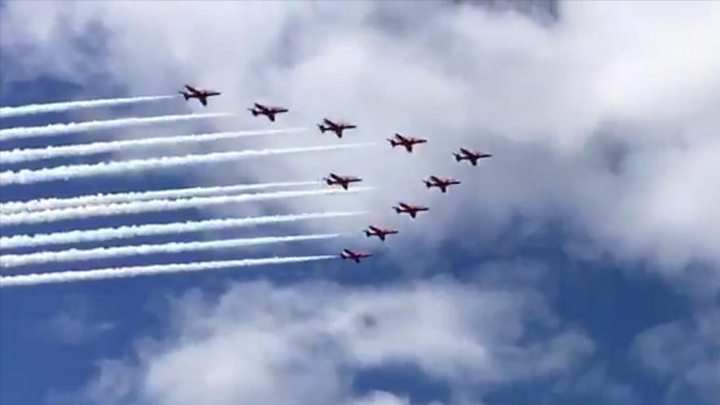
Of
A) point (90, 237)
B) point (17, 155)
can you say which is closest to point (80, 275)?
point (90, 237)

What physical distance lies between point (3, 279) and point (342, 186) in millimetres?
60928

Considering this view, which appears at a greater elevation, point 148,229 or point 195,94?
point 195,94

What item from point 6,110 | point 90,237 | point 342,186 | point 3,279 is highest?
point 342,186

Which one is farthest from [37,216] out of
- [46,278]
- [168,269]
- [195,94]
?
[195,94]

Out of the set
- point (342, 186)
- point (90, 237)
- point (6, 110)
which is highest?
point (342, 186)

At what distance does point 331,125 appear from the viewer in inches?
7618

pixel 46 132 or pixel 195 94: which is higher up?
pixel 195 94

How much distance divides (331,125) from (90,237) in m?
53.7

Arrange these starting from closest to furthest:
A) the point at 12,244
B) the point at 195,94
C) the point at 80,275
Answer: the point at 12,244, the point at 80,275, the point at 195,94

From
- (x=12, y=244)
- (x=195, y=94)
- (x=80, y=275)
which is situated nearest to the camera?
(x=12, y=244)

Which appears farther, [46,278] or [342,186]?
[342,186]

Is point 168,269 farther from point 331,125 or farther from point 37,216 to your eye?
point 331,125

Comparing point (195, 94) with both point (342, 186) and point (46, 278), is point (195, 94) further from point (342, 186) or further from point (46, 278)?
point (46, 278)

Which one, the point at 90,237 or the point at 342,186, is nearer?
the point at 90,237
